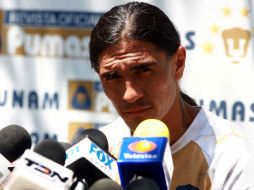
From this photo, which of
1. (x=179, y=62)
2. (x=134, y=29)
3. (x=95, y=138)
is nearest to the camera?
(x=95, y=138)

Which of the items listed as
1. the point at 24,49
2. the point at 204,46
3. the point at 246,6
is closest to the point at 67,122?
the point at 24,49

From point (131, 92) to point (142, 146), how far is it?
0.38m

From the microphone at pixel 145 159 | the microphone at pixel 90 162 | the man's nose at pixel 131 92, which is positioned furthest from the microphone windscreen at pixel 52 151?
the man's nose at pixel 131 92

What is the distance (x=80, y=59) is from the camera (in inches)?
148

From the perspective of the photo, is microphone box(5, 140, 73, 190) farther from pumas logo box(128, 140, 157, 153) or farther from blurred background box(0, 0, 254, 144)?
blurred background box(0, 0, 254, 144)

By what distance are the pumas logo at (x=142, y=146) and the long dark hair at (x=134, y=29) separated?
532 millimetres

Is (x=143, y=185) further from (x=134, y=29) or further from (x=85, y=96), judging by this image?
(x=85, y=96)

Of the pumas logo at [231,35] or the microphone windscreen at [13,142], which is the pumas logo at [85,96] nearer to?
the pumas logo at [231,35]

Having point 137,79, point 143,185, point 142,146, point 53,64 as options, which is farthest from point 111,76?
point 53,64

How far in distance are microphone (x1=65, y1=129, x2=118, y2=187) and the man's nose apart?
8.7 inches

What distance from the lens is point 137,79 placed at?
2061 mm

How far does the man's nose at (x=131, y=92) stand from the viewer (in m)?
2.04

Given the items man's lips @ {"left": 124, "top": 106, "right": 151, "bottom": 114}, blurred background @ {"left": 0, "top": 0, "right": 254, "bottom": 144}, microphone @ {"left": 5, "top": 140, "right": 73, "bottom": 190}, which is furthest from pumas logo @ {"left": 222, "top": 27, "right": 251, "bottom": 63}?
microphone @ {"left": 5, "top": 140, "right": 73, "bottom": 190}

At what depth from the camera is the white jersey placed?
7.20ft
